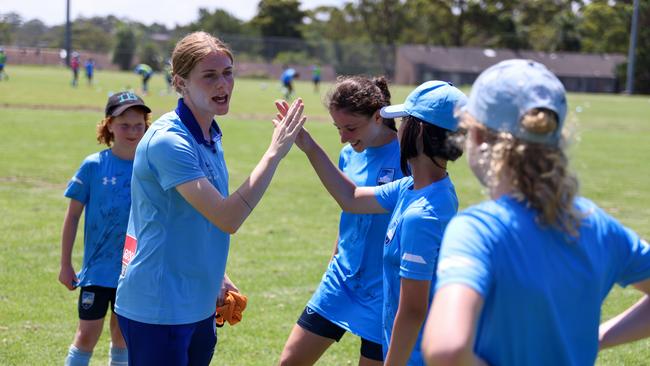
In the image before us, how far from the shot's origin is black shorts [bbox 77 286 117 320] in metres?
4.94

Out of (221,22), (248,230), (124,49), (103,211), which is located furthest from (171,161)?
(221,22)

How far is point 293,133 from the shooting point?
10.9 feet

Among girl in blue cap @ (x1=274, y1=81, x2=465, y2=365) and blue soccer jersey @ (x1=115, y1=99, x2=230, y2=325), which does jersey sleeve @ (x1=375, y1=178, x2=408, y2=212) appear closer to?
girl in blue cap @ (x1=274, y1=81, x2=465, y2=365)

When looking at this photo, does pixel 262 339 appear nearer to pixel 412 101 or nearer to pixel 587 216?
pixel 412 101

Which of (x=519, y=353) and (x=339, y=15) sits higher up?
(x=339, y=15)

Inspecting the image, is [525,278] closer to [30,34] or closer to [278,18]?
[30,34]

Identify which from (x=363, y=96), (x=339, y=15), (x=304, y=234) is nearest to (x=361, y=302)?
(x=363, y=96)

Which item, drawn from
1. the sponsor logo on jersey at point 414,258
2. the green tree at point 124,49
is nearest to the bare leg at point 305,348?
the sponsor logo on jersey at point 414,258

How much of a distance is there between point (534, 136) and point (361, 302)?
2459 millimetres

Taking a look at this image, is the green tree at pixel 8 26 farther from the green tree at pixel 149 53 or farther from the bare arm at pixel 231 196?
the bare arm at pixel 231 196

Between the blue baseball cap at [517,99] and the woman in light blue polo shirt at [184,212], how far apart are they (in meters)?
1.36

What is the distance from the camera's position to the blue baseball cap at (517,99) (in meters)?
1.98

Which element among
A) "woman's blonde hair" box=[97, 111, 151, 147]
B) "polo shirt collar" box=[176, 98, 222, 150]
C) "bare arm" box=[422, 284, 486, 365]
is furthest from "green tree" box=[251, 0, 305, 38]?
"bare arm" box=[422, 284, 486, 365]

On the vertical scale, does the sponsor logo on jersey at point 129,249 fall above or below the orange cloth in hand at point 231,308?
above
